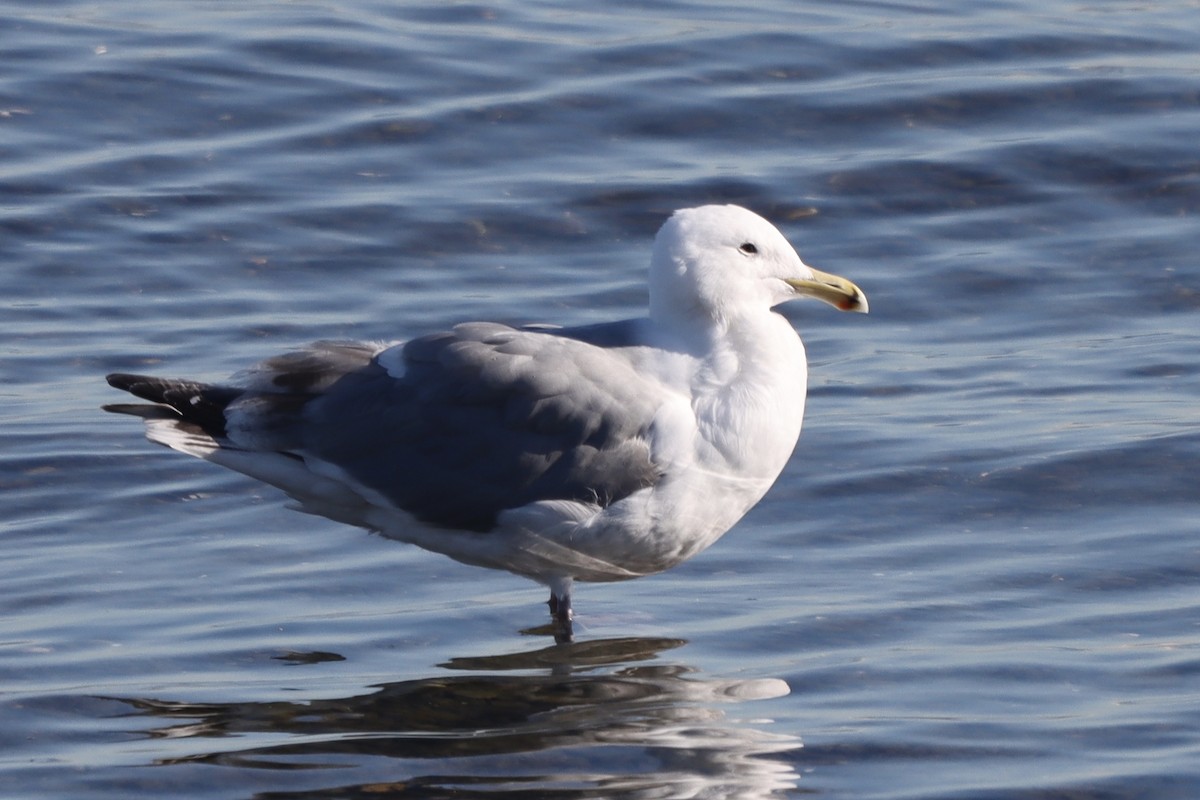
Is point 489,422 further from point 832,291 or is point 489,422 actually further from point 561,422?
point 832,291

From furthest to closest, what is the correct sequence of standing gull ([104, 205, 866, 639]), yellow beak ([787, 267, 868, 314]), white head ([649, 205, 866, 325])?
yellow beak ([787, 267, 868, 314])
white head ([649, 205, 866, 325])
standing gull ([104, 205, 866, 639])

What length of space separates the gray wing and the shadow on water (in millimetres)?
566

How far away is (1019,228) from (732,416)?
603 centimetres

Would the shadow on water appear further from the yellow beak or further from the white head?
the yellow beak

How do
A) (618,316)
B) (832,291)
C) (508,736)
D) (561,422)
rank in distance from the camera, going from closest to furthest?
(508,736)
(561,422)
(832,291)
(618,316)

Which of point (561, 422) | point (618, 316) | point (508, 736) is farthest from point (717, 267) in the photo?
point (618, 316)

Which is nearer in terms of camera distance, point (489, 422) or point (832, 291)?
point (489, 422)

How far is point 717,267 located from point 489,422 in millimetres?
882

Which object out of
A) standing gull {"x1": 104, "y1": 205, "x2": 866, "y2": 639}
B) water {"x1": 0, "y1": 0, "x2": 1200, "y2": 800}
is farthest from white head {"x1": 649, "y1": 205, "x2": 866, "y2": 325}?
water {"x1": 0, "y1": 0, "x2": 1200, "y2": 800}

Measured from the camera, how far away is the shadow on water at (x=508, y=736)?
17.0 feet

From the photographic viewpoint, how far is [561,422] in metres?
6.30

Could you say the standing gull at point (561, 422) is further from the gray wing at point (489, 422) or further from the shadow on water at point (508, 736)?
the shadow on water at point (508, 736)

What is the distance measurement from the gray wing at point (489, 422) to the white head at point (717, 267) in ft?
0.76

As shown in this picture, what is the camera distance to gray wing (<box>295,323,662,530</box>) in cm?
620
